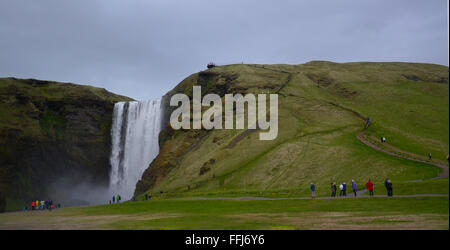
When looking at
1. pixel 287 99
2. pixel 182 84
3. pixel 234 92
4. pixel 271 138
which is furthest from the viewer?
pixel 182 84

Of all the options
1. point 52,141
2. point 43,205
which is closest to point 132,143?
point 52,141

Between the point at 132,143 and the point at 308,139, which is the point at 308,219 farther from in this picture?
the point at 132,143

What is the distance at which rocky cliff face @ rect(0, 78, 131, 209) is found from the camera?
305ft

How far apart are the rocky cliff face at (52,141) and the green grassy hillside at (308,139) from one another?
25.7 m

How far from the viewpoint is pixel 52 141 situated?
103250mm

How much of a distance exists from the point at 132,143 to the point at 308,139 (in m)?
56.2

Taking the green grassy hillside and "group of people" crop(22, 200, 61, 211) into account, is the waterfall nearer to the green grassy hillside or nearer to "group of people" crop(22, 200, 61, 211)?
the green grassy hillside

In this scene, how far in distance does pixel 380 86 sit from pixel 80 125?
8846 centimetres

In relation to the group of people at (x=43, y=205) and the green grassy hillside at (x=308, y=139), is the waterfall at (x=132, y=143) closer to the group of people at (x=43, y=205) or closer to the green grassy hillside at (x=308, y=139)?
the green grassy hillside at (x=308, y=139)
